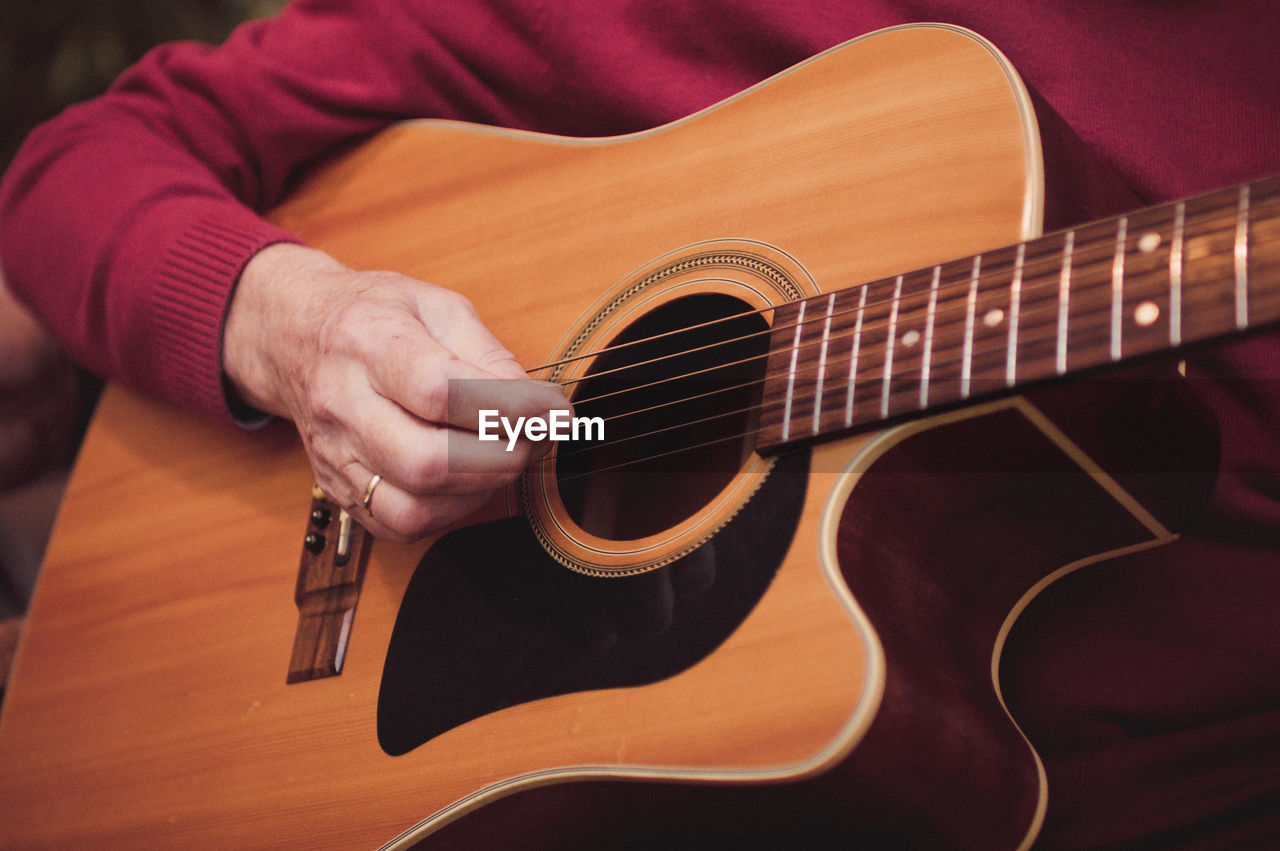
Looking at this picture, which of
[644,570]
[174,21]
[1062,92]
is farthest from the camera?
[174,21]

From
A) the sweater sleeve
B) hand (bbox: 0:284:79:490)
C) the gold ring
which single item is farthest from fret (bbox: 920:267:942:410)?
hand (bbox: 0:284:79:490)

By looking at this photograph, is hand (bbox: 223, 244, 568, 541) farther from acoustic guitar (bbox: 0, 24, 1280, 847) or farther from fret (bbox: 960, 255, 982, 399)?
fret (bbox: 960, 255, 982, 399)

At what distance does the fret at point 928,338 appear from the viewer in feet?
1.74

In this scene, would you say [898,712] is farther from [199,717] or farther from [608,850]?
[199,717]

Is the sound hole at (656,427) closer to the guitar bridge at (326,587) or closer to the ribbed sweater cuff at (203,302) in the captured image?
the guitar bridge at (326,587)

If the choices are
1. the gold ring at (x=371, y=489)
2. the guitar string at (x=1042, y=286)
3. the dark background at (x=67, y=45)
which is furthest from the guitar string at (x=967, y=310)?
the dark background at (x=67, y=45)

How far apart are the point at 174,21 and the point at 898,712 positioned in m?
2.29

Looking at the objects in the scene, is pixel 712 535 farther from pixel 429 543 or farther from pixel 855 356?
pixel 429 543

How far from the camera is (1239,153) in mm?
679

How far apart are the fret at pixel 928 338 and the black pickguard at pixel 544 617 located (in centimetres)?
9

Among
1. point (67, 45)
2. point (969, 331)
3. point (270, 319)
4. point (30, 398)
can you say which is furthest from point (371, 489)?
point (67, 45)

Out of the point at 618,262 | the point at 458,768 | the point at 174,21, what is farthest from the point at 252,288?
the point at 174,21

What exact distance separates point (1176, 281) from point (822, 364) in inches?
8.4

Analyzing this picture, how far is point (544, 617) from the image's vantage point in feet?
2.17
